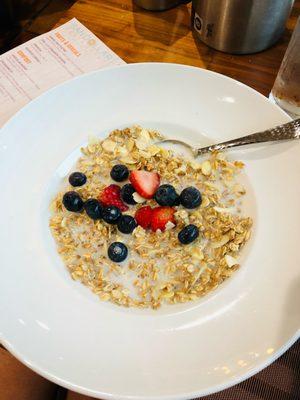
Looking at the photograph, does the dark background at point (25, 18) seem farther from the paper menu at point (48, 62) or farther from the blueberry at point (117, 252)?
the blueberry at point (117, 252)

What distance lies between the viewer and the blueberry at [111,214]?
25.2 inches

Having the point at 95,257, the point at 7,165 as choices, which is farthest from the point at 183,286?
the point at 7,165

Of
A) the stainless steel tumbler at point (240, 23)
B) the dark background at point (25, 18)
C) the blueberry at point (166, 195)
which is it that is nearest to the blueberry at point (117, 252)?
the blueberry at point (166, 195)

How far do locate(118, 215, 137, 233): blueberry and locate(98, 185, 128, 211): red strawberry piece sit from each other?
31 mm

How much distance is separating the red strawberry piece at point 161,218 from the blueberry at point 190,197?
29mm

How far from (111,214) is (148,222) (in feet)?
0.21

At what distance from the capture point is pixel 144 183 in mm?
674

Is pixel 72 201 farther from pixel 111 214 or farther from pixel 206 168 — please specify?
pixel 206 168

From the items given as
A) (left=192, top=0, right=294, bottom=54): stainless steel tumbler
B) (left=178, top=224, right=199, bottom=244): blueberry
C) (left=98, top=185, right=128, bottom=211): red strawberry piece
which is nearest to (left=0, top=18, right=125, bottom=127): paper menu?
(left=192, top=0, right=294, bottom=54): stainless steel tumbler

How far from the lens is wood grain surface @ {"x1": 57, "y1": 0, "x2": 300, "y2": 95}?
849 mm

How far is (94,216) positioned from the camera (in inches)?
25.6

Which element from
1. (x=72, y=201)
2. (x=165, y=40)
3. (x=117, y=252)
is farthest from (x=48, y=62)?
(x=117, y=252)

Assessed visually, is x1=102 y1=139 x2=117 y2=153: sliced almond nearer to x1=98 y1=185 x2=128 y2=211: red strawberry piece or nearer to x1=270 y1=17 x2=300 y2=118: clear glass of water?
x1=98 y1=185 x2=128 y2=211: red strawberry piece

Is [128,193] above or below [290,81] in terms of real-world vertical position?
below
